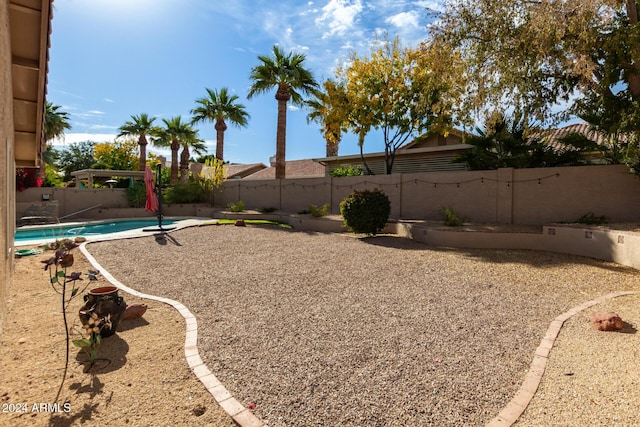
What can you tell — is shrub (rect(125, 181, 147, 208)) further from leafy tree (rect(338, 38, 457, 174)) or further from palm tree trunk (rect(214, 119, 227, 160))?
leafy tree (rect(338, 38, 457, 174))

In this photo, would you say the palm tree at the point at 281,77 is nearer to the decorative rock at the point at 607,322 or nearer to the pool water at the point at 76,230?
the pool water at the point at 76,230

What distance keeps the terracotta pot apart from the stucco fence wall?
1260 cm

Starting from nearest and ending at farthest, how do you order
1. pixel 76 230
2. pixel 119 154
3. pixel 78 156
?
pixel 76 230 → pixel 119 154 → pixel 78 156

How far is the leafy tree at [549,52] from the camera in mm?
8680

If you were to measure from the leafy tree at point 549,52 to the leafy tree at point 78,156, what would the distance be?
5580 cm

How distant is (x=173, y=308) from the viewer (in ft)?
17.5

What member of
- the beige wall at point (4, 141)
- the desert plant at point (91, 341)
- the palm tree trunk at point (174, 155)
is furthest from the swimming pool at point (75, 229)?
the desert plant at point (91, 341)

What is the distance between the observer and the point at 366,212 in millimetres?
11891

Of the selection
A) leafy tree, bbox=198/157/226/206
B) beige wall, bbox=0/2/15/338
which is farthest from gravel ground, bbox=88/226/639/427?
leafy tree, bbox=198/157/226/206

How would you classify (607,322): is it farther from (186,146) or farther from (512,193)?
(186,146)

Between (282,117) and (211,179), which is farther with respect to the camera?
(211,179)

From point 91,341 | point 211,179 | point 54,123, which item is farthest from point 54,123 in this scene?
point 91,341

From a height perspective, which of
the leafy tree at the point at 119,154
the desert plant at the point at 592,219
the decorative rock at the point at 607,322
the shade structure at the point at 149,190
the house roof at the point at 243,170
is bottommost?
the decorative rock at the point at 607,322

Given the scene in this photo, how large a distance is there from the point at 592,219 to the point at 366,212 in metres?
7.08
